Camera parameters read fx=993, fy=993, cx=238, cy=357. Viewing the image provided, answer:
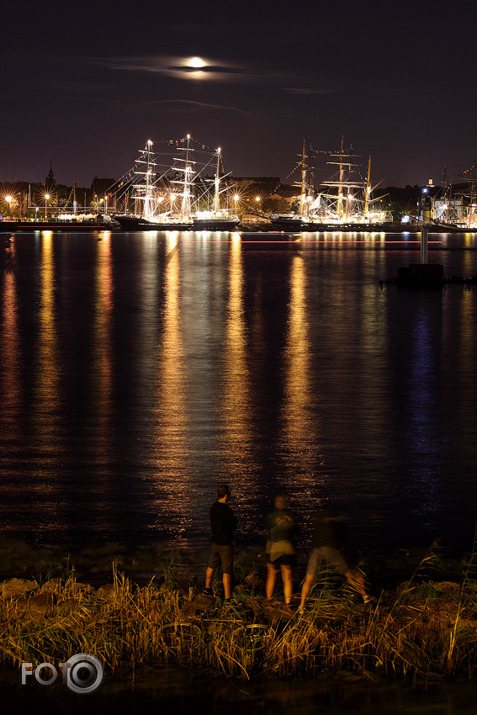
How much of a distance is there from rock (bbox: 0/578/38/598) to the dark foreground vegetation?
0.04 feet

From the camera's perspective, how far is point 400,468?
14.8m

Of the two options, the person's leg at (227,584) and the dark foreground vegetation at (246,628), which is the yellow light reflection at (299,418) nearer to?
the person's leg at (227,584)

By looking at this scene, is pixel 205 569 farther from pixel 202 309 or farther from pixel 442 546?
pixel 202 309

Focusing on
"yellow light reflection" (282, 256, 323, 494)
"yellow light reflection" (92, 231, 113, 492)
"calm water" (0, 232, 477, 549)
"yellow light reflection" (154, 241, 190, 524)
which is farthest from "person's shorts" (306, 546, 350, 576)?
"yellow light reflection" (282, 256, 323, 494)

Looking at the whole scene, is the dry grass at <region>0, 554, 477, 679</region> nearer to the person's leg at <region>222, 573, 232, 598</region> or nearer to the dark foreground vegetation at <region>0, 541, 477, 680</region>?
the dark foreground vegetation at <region>0, 541, 477, 680</region>

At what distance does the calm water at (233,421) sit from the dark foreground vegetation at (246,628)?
1921 millimetres

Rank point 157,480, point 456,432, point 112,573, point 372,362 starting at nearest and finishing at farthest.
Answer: point 112,573
point 157,480
point 456,432
point 372,362

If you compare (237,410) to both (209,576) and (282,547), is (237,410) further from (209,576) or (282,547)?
(282,547)

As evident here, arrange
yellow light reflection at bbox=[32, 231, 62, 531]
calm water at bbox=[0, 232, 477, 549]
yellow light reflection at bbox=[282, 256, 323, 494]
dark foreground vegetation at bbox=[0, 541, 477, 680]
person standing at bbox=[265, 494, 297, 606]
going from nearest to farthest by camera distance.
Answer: dark foreground vegetation at bbox=[0, 541, 477, 680]
person standing at bbox=[265, 494, 297, 606]
calm water at bbox=[0, 232, 477, 549]
yellow light reflection at bbox=[32, 231, 62, 531]
yellow light reflection at bbox=[282, 256, 323, 494]

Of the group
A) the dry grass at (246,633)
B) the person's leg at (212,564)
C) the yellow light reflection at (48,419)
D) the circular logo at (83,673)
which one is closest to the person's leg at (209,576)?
the person's leg at (212,564)

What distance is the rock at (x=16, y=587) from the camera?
9529 millimetres

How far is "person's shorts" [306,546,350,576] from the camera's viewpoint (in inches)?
368

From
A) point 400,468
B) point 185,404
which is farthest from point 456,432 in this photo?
point 185,404

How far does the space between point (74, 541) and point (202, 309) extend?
29.0 metres
